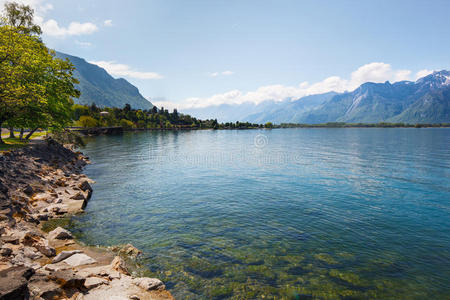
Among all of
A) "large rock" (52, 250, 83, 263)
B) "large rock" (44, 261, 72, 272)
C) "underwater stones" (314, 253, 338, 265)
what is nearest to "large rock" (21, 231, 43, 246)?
"large rock" (52, 250, 83, 263)

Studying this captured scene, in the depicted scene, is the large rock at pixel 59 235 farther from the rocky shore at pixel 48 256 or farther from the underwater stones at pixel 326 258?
the underwater stones at pixel 326 258

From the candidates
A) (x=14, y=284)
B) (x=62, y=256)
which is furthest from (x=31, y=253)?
(x=14, y=284)

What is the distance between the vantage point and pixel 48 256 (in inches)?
553

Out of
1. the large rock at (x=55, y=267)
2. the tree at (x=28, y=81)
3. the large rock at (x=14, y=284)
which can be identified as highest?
the tree at (x=28, y=81)

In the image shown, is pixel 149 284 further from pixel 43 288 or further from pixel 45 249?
pixel 45 249

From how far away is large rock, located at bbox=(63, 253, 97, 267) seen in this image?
13359 mm

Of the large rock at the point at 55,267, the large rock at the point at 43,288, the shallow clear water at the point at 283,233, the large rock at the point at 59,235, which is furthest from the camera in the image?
the large rock at the point at 59,235

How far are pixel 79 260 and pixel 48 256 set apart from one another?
2.23 meters

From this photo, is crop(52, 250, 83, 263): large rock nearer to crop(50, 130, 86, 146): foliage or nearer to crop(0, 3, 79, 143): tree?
crop(0, 3, 79, 143): tree

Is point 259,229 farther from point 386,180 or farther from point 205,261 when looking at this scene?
point 386,180

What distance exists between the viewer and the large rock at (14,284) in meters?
8.00

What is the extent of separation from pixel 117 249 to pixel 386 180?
134 ft

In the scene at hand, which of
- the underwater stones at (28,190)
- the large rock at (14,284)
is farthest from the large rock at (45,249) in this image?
the underwater stones at (28,190)

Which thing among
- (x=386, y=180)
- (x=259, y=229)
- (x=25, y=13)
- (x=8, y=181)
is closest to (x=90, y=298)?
(x=259, y=229)
